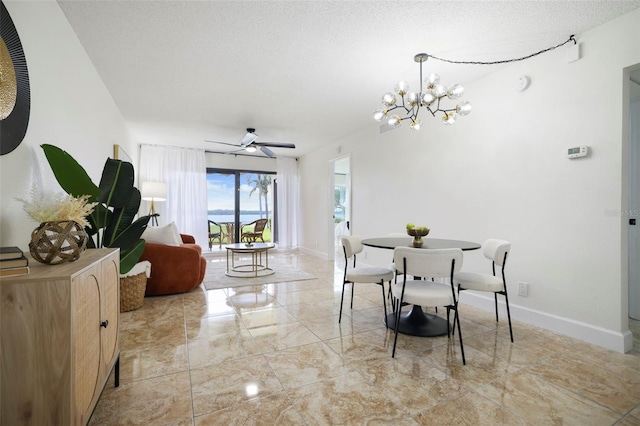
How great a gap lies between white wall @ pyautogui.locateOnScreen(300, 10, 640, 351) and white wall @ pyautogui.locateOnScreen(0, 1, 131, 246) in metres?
3.74

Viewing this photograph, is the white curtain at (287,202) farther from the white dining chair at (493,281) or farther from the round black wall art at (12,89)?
the round black wall art at (12,89)

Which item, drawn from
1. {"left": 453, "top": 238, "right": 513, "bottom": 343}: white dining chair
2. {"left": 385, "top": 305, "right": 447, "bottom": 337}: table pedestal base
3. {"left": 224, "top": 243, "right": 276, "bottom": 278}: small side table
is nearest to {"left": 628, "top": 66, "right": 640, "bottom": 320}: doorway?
{"left": 453, "top": 238, "right": 513, "bottom": 343}: white dining chair

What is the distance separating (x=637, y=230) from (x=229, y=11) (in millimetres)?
4226

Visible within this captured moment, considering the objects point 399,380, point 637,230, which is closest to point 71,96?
point 399,380

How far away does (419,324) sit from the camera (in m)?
2.78

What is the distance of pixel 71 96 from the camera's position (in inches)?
93.7

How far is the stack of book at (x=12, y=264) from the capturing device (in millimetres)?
1037

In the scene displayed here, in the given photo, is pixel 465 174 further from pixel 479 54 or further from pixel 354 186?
pixel 354 186

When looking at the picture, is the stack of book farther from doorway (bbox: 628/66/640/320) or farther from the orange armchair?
doorway (bbox: 628/66/640/320)

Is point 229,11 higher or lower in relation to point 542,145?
higher

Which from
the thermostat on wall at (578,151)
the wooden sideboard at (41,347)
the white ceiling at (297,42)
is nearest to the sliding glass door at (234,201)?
the white ceiling at (297,42)

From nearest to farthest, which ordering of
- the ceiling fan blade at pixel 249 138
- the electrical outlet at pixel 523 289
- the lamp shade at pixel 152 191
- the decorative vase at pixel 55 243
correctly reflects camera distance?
1. the decorative vase at pixel 55 243
2. the electrical outlet at pixel 523 289
3. the ceiling fan blade at pixel 249 138
4. the lamp shade at pixel 152 191

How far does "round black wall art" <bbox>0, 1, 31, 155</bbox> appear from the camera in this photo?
54.3 inches

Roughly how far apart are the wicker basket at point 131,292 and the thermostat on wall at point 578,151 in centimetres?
429
